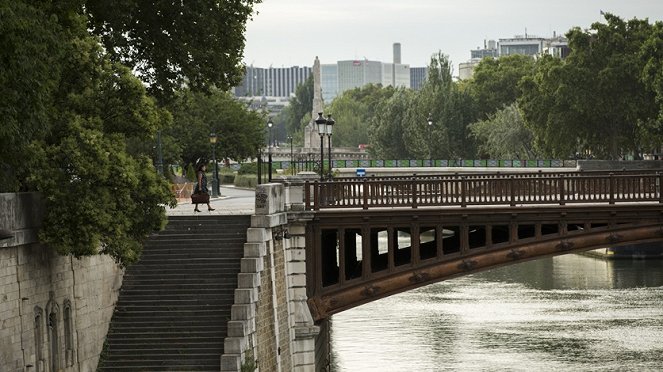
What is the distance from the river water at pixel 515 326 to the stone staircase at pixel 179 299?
46.4ft

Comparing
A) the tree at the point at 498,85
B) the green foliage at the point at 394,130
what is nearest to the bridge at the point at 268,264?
the green foliage at the point at 394,130

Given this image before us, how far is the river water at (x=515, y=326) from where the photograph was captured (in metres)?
55.2

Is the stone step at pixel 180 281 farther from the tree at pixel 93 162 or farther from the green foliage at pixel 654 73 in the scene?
the green foliage at pixel 654 73

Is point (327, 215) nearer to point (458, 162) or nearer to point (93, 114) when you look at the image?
point (93, 114)

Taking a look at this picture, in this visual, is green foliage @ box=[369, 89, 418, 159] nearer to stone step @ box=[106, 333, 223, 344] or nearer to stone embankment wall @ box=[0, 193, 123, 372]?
stone step @ box=[106, 333, 223, 344]

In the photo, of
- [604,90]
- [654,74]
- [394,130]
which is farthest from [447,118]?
[654,74]

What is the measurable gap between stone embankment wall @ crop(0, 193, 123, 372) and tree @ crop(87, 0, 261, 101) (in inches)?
285

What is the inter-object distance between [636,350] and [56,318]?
2779 centimetres

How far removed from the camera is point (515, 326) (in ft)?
209

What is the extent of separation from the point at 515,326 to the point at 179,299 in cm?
2701

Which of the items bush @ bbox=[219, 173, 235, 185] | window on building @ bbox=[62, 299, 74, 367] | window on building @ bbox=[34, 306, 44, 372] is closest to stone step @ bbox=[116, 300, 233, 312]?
window on building @ bbox=[62, 299, 74, 367]

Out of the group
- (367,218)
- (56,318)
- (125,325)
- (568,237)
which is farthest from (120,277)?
(568,237)

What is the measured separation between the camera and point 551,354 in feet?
185

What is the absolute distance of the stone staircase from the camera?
1486 inches
